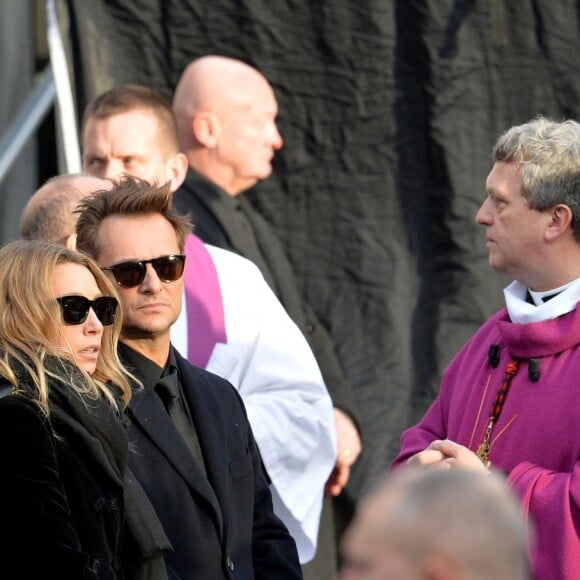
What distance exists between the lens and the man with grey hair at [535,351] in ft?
10.4

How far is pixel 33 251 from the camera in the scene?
295cm

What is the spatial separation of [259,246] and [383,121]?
27.3 inches

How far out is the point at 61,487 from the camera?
2.67 meters

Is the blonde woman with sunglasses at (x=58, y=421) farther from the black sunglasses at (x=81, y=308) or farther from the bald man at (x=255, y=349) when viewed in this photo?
the bald man at (x=255, y=349)

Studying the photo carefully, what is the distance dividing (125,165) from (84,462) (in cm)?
202

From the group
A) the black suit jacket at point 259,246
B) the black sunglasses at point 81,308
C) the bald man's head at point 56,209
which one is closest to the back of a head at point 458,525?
the black sunglasses at point 81,308

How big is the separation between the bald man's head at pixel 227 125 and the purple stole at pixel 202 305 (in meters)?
0.59

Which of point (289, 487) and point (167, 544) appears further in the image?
point (289, 487)

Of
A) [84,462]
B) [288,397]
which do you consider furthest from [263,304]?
[84,462]

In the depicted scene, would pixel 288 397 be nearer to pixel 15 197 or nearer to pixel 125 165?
pixel 125 165

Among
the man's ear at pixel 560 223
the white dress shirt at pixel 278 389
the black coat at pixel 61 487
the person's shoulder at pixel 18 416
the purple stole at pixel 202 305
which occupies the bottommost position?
the white dress shirt at pixel 278 389

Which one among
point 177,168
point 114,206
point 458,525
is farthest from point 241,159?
point 458,525

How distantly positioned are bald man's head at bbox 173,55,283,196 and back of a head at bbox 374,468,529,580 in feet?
11.7

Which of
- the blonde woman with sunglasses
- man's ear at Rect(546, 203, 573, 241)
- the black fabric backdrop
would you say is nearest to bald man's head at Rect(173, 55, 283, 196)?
the black fabric backdrop
